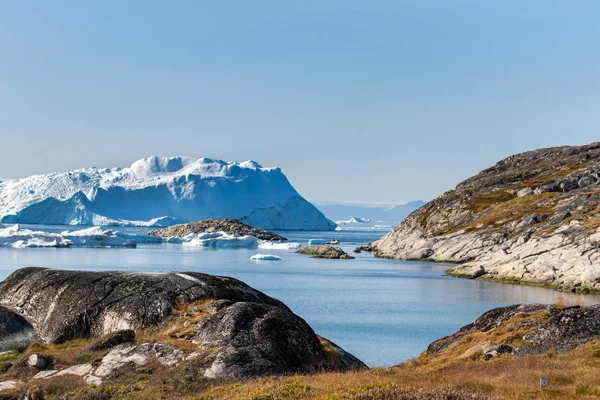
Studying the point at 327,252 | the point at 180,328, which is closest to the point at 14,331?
the point at 180,328

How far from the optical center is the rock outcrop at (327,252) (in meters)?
142

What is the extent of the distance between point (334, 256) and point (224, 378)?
12227 cm

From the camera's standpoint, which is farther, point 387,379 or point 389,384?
point 387,379

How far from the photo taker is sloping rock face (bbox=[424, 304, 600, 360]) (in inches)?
931

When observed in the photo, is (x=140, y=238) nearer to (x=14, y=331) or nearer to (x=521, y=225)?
(x=521, y=225)

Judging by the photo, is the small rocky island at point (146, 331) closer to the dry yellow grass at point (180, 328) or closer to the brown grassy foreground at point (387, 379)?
the dry yellow grass at point (180, 328)

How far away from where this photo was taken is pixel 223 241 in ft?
618

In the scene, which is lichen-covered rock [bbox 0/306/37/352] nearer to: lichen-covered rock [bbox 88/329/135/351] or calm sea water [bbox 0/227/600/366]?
lichen-covered rock [bbox 88/329/135/351]

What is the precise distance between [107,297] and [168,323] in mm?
4428

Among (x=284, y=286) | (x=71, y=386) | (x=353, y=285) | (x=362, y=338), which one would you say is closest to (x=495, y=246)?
(x=353, y=285)

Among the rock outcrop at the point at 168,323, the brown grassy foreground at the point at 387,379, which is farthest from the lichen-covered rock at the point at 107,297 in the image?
the brown grassy foreground at the point at 387,379

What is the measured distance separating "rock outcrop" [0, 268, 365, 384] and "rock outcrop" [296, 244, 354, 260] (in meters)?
110

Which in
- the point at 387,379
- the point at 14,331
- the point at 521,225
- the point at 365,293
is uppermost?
the point at 521,225

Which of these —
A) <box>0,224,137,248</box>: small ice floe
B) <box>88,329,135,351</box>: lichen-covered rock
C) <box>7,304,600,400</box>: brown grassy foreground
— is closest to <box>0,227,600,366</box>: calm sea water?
<box>0,224,137,248</box>: small ice floe
